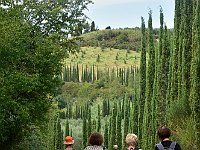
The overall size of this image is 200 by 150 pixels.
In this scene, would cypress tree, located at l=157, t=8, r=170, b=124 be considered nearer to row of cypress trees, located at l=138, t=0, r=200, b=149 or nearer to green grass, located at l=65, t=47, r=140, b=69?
row of cypress trees, located at l=138, t=0, r=200, b=149

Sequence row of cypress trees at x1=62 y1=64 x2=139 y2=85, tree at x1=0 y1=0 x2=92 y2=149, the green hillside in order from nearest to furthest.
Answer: tree at x1=0 y1=0 x2=92 y2=149, row of cypress trees at x1=62 y1=64 x2=139 y2=85, the green hillside

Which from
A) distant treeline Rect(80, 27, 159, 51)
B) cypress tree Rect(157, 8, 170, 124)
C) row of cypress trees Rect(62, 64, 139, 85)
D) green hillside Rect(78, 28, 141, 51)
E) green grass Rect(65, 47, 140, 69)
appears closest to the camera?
cypress tree Rect(157, 8, 170, 124)

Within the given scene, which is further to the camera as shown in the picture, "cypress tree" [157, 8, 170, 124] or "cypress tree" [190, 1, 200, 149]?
"cypress tree" [157, 8, 170, 124]

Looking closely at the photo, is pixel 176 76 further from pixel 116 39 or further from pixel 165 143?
pixel 116 39

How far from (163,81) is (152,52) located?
3806 millimetres

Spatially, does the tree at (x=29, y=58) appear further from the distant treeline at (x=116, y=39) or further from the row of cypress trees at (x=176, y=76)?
the distant treeline at (x=116, y=39)

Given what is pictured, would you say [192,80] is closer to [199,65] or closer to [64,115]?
[199,65]

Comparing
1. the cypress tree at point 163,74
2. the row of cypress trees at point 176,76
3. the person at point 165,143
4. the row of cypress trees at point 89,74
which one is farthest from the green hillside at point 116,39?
the person at point 165,143

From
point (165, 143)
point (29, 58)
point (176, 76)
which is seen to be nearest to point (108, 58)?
point (176, 76)

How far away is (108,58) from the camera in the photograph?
147250 millimetres

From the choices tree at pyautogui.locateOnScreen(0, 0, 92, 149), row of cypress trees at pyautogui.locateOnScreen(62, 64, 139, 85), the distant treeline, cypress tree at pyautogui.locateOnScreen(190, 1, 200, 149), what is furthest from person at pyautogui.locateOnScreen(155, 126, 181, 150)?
the distant treeline

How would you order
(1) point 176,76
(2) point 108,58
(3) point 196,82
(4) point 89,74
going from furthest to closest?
(2) point 108,58 → (4) point 89,74 → (1) point 176,76 → (3) point 196,82

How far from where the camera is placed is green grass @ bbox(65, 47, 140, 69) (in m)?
142

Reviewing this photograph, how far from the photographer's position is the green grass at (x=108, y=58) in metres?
142
